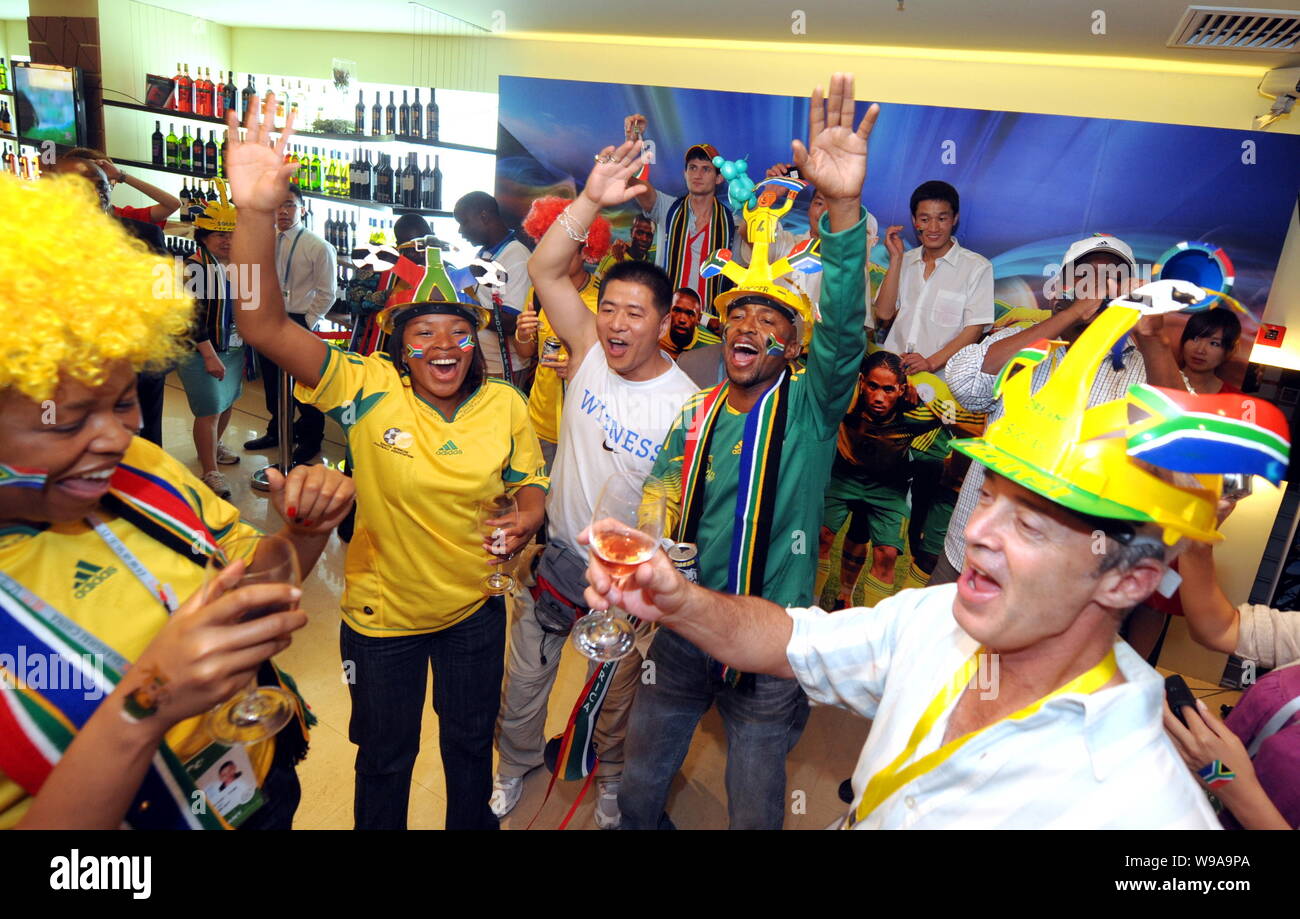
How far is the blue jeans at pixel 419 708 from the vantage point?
233 centimetres

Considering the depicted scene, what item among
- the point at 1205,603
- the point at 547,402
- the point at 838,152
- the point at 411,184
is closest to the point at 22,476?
the point at 838,152

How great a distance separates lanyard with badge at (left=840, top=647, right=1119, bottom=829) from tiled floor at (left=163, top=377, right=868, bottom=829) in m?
1.64

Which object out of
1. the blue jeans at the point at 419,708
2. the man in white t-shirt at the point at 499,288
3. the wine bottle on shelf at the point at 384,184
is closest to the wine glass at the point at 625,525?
→ the blue jeans at the point at 419,708

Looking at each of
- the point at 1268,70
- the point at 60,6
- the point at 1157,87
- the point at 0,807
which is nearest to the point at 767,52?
the point at 1157,87

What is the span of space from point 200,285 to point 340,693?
10.1ft

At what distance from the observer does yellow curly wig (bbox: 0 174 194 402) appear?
1128mm

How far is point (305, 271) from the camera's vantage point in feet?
19.7

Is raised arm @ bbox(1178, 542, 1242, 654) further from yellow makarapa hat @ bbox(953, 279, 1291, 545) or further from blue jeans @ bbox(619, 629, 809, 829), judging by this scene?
blue jeans @ bbox(619, 629, 809, 829)

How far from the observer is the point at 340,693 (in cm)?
341

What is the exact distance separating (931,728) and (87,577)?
140 centimetres

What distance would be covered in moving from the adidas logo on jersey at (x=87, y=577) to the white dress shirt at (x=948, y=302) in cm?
456

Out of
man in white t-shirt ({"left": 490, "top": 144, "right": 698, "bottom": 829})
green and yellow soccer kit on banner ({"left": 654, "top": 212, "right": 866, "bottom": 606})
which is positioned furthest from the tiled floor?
green and yellow soccer kit on banner ({"left": 654, "top": 212, "right": 866, "bottom": 606})
